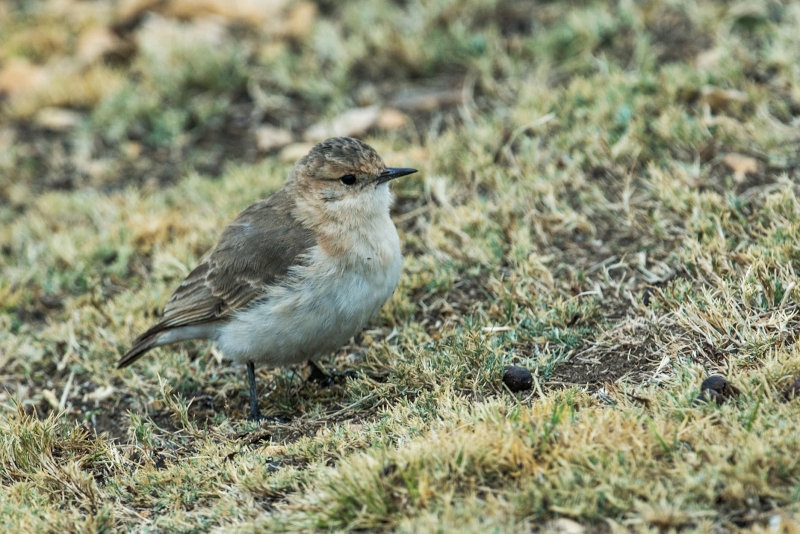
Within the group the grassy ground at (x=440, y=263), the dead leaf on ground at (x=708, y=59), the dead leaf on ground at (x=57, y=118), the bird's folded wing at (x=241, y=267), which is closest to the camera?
the grassy ground at (x=440, y=263)

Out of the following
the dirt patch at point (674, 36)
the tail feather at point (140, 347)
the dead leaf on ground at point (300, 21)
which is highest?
the dead leaf on ground at point (300, 21)

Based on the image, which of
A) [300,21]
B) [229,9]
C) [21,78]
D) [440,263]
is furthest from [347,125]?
[21,78]

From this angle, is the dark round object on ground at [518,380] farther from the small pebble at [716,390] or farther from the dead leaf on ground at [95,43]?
the dead leaf on ground at [95,43]

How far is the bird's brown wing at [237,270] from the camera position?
551 centimetres

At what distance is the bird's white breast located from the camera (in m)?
5.21

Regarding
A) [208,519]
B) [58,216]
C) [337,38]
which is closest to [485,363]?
[208,519]

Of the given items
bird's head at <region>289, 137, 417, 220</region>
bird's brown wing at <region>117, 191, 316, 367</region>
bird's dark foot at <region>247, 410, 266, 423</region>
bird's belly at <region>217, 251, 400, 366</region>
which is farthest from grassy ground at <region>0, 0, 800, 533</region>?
bird's head at <region>289, 137, 417, 220</region>

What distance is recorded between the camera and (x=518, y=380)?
15.8 feet

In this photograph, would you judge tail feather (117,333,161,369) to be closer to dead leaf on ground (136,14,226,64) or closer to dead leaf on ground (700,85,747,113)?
dead leaf on ground (700,85,747,113)

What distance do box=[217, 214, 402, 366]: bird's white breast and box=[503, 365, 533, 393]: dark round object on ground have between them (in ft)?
3.05

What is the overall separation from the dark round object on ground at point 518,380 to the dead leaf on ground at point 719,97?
3154 mm

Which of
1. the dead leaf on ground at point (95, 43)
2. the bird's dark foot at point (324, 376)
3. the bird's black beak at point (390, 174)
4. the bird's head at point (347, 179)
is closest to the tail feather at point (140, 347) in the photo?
the bird's dark foot at point (324, 376)

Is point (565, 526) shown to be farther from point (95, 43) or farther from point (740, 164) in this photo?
point (95, 43)

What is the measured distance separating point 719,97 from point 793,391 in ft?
11.2
